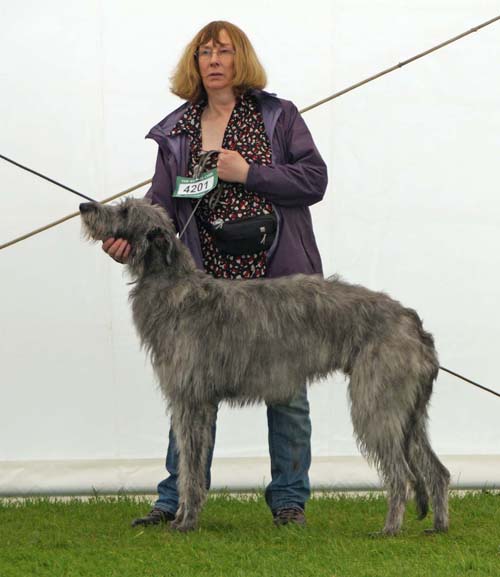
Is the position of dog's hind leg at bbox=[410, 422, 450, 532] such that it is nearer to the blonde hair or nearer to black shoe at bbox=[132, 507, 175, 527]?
black shoe at bbox=[132, 507, 175, 527]

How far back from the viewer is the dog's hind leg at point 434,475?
5492 millimetres

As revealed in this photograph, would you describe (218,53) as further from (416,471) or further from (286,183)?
(416,471)

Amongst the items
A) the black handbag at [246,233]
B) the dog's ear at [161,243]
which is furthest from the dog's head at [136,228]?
the black handbag at [246,233]

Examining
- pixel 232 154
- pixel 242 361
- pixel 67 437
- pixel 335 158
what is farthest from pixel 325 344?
pixel 67 437

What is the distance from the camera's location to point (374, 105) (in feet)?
21.1

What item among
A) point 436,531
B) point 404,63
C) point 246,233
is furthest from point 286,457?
point 404,63

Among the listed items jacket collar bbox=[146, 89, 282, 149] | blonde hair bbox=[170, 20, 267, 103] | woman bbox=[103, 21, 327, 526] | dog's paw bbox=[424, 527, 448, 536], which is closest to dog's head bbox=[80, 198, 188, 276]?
woman bbox=[103, 21, 327, 526]

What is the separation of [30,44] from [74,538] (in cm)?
241

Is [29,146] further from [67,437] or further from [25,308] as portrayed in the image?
[67,437]

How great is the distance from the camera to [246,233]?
220 inches

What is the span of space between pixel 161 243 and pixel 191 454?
904 mm

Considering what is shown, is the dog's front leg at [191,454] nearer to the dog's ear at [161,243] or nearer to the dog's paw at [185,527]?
the dog's paw at [185,527]

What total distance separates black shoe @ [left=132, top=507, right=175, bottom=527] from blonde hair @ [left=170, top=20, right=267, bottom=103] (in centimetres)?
186

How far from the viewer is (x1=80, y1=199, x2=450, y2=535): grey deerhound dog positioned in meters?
5.41
